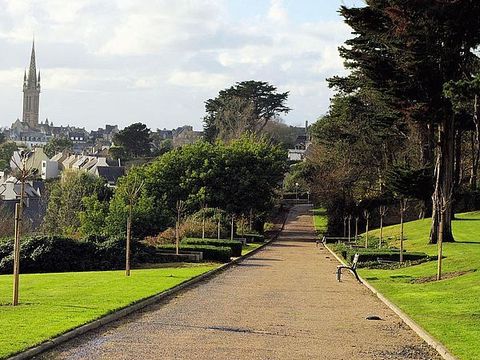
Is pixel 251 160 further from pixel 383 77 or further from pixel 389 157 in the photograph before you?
pixel 383 77

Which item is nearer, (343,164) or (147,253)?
(147,253)

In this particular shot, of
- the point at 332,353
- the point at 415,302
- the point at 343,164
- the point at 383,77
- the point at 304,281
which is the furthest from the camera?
the point at 343,164

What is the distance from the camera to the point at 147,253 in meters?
34.4

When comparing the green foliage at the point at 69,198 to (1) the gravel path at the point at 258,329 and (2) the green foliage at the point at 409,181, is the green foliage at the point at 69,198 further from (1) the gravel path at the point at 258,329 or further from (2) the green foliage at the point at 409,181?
(1) the gravel path at the point at 258,329

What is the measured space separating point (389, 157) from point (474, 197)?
7600 millimetres

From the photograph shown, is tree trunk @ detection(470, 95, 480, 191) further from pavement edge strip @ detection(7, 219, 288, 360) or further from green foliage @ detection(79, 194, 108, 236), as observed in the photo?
green foliage @ detection(79, 194, 108, 236)

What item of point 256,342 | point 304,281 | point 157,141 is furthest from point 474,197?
point 157,141

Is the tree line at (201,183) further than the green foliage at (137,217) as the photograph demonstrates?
Yes

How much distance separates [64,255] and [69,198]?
1281 inches

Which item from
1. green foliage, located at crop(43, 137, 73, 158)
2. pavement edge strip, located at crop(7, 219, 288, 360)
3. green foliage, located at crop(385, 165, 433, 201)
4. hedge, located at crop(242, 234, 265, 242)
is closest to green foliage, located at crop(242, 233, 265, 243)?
hedge, located at crop(242, 234, 265, 242)

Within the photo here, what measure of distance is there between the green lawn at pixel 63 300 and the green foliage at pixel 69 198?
3141 centimetres

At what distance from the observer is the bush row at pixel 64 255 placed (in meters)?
31.6

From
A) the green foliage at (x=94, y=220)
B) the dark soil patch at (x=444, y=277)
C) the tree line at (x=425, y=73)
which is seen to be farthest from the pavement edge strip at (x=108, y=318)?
the green foliage at (x=94, y=220)

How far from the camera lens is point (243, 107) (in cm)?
9819
